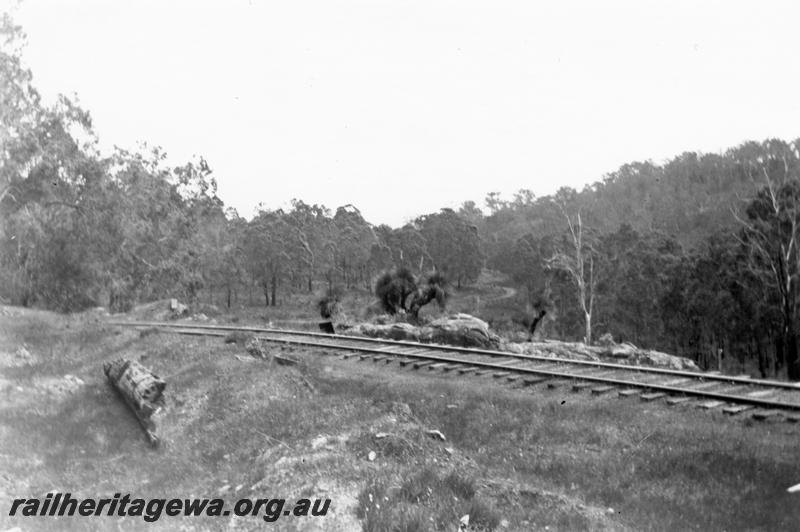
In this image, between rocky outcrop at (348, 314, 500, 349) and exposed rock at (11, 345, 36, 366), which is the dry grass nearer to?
exposed rock at (11, 345, 36, 366)

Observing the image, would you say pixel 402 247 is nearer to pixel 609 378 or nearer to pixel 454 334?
pixel 454 334

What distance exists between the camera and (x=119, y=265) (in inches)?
979

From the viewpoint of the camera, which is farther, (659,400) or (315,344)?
(315,344)

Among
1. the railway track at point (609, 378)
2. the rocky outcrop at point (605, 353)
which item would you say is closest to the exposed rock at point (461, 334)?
the rocky outcrop at point (605, 353)

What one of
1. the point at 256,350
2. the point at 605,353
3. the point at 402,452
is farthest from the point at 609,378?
the point at 605,353

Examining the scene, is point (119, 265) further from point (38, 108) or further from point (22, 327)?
point (22, 327)

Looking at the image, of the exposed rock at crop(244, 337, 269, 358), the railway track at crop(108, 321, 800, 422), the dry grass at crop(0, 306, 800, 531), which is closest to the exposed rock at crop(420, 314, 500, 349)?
the railway track at crop(108, 321, 800, 422)

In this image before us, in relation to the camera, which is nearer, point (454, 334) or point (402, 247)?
point (454, 334)

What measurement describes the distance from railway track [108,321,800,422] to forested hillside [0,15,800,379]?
926 cm

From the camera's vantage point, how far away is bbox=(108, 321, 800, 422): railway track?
32.6 ft

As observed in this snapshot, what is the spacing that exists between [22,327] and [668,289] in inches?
1506

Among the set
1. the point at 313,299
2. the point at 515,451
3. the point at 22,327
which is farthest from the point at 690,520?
the point at 313,299

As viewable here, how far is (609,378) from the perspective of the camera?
11.8 metres

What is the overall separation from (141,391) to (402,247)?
55.8 m
